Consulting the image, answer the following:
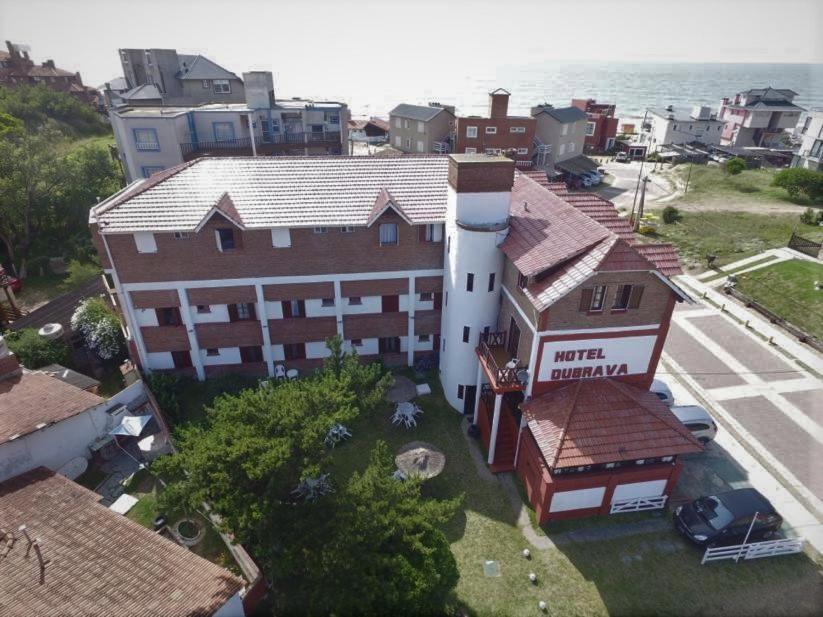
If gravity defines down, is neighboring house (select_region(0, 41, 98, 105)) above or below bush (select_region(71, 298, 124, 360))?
above

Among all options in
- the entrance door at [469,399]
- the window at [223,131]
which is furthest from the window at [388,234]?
the window at [223,131]

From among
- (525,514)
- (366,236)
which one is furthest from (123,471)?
(525,514)

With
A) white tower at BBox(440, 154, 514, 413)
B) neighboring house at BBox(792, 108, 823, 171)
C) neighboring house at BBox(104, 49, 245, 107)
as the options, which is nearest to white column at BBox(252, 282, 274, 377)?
white tower at BBox(440, 154, 514, 413)

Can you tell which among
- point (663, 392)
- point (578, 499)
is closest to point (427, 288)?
point (578, 499)

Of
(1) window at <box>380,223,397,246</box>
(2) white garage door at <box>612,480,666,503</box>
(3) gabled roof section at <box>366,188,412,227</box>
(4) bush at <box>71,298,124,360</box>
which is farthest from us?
(4) bush at <box>71,298,124,360</box>

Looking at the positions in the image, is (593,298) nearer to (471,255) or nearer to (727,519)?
(471,255)

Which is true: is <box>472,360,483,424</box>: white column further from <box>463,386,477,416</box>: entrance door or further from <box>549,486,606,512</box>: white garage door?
<box>549,486,606,512</box>: white garage door

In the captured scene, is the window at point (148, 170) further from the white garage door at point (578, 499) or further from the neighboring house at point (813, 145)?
the neighboring house at point (813, 145)
